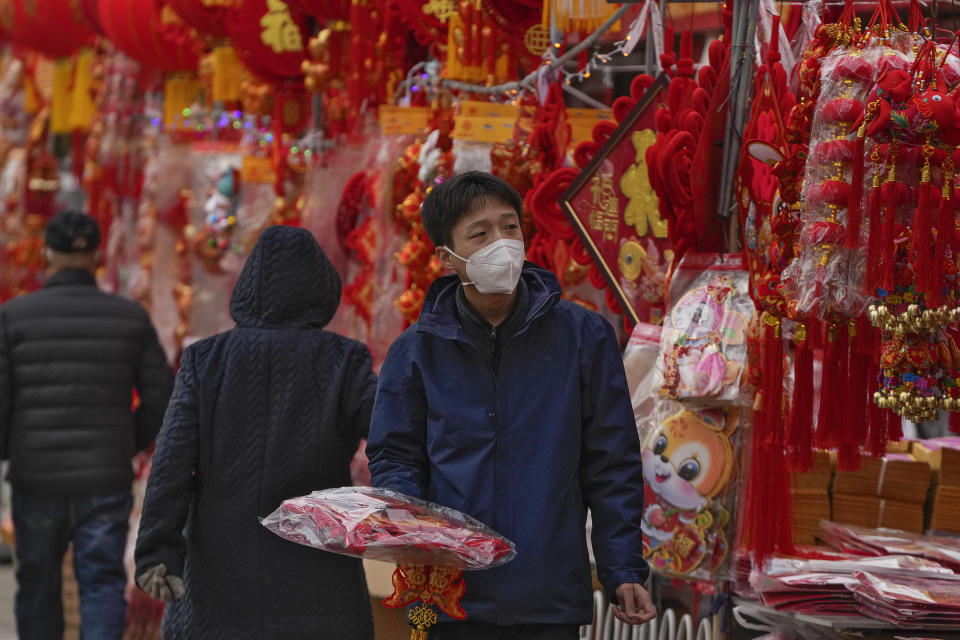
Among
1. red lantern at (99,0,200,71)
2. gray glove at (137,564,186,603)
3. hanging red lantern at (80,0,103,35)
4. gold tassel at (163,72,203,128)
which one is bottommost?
gray glove at (137,564,186,603)

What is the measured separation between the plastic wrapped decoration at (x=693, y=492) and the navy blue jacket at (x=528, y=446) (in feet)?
2.13

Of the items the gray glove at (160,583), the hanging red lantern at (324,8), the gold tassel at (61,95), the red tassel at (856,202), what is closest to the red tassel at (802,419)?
the red tassel at (856,202)

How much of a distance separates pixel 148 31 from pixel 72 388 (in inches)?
101

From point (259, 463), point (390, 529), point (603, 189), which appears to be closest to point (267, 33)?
point (603, 189)

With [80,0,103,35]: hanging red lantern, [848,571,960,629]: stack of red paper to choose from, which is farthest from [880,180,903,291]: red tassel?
[80,0,103,35]: hanging red lantern

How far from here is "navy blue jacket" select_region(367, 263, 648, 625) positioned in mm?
2789

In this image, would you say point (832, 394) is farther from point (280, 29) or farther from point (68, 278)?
point (280, 29)

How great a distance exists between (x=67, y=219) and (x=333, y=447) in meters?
1.97

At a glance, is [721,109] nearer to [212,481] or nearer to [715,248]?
[715,248]

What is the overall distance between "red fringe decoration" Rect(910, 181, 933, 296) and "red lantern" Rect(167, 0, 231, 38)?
4.11m

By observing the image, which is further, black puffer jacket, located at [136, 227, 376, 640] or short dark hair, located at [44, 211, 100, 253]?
short dark hair, located at [44, 211, 100, 253]

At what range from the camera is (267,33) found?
6.12 m

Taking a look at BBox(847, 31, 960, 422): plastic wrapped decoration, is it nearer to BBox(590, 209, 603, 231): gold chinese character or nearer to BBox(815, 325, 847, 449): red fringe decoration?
BBox(815, 325, 847, 449): red fringe decoration

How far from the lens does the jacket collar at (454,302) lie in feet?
9.41
